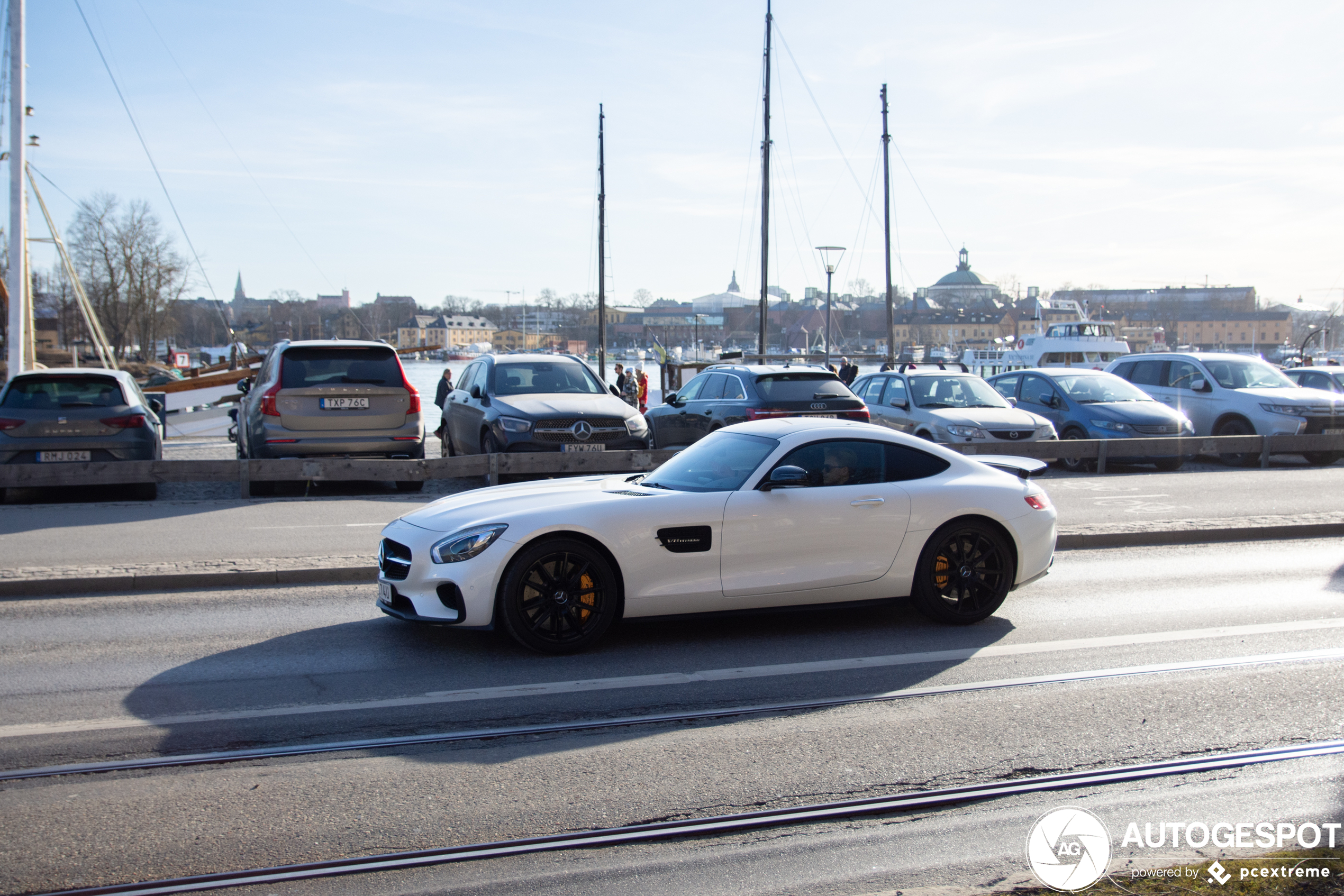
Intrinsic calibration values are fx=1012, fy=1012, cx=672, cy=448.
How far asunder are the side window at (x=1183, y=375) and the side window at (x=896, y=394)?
19.8ft

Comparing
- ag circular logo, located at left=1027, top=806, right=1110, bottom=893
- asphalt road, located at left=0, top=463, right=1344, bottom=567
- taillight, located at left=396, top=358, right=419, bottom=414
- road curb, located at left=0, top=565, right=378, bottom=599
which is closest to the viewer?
ag circular logo, located at left=1027, top=806, right=1110, bottom=893

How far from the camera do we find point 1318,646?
6.23 meters

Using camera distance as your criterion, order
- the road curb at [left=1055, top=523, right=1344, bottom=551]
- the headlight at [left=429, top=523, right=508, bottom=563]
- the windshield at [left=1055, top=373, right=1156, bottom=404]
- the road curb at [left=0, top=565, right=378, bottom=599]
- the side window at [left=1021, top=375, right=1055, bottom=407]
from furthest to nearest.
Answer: the side window at [left=1021, top=375, right=1055, bottom=407], the windshield at [left=1055, top=373, right=1156, bottom=404], the road curb at [left=1055, top=523, right=1344, bottom=551], the road curb at [left=0, top=565, right=378, bottom=599], the headlight at [left=429, top=523, right=508, bottom=563]

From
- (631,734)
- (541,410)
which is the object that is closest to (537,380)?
(541,410)

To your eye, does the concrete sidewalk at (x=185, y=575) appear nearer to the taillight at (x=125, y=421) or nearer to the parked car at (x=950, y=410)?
the taillight at (x=125, y=421)

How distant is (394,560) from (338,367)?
7.42m

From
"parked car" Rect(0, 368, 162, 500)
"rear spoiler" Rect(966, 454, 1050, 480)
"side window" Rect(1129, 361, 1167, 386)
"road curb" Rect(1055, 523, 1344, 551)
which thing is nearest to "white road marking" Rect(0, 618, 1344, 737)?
"rear spoiler" Rect(966, 454, 1050, 480)

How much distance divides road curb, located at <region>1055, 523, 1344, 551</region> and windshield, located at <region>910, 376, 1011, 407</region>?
22.2ft

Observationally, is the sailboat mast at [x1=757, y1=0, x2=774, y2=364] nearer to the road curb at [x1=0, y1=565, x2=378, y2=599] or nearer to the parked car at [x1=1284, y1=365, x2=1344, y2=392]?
the parked car at [x1=1284, y1=365, x2=1344, y2=392]

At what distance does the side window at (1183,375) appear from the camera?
771 inches

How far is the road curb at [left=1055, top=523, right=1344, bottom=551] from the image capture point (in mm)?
10023

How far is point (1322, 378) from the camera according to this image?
23641 millimetres

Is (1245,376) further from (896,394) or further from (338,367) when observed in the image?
(338,367)

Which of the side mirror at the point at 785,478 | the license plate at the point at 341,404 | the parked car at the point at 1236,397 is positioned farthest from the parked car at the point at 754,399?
the side mirror at the point at 785,478
